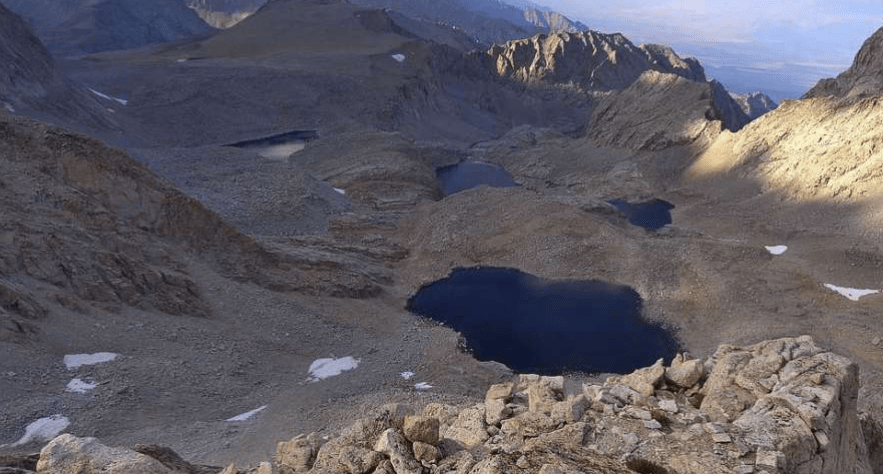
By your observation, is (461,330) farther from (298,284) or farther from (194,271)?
(194,271)

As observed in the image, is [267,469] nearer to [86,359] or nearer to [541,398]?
[541,398]

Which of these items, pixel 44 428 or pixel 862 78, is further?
pixel 862 78

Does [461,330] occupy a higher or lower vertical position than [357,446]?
lower

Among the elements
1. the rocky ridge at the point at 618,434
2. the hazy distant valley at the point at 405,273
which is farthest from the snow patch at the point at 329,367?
the rocky ridge at the point at 618,434

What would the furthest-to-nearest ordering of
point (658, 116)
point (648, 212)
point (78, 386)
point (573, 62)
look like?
1. point (573, 62)
2. point (658, 116)
3. point (648, 212)
4. point (78, 386)

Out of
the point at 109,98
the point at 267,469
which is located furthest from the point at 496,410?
the point at 109,98

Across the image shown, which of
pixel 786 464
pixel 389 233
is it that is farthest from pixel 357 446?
pixel 389 233

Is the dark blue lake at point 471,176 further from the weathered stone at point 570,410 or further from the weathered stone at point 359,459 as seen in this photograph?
the weathered stone at point 359,459
